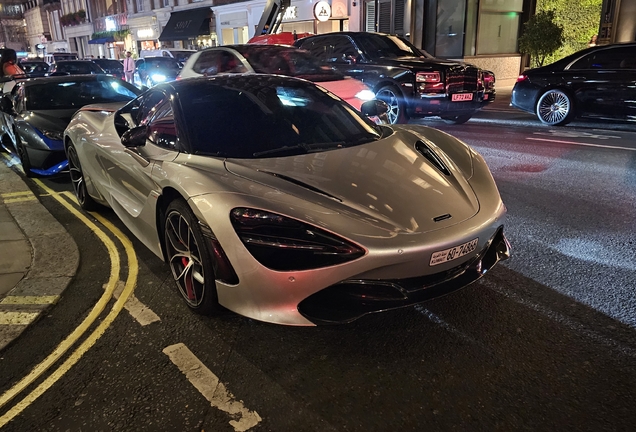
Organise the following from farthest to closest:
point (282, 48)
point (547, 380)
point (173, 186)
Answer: point (282, 48) → point (173, 186) → point (547, 380)

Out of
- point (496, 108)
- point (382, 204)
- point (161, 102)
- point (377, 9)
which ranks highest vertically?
point (377, 9)

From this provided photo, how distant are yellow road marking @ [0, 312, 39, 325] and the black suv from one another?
787cm

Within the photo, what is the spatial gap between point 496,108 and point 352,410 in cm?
1261

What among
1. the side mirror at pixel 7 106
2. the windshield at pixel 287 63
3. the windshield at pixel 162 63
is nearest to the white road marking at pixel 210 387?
the windshield at pixel 287 63

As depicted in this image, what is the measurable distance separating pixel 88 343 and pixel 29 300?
0.91 meters

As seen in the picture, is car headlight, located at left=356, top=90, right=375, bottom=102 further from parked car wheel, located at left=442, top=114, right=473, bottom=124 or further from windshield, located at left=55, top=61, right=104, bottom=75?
windshield, located at left=55, top=61, right=104, bottom=75

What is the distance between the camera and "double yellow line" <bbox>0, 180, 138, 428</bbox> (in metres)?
2.57

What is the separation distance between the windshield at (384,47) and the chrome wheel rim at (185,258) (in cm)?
817

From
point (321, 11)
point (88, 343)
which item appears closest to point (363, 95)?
point (88, 343)

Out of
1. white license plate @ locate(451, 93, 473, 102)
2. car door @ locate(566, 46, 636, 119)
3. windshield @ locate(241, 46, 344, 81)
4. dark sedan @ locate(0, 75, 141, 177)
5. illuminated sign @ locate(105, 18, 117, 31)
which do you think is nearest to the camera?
dark sedan @ locate(0, 75, 141, 177)

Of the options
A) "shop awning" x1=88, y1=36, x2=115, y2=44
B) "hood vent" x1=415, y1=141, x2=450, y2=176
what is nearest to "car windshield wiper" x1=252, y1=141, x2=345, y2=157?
"hood vent" x1=415, y1=141, x2=450, y2=176

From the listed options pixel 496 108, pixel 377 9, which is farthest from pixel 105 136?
pixel 377 9

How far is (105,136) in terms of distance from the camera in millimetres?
4469

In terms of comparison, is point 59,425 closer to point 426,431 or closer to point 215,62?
point 426,431
